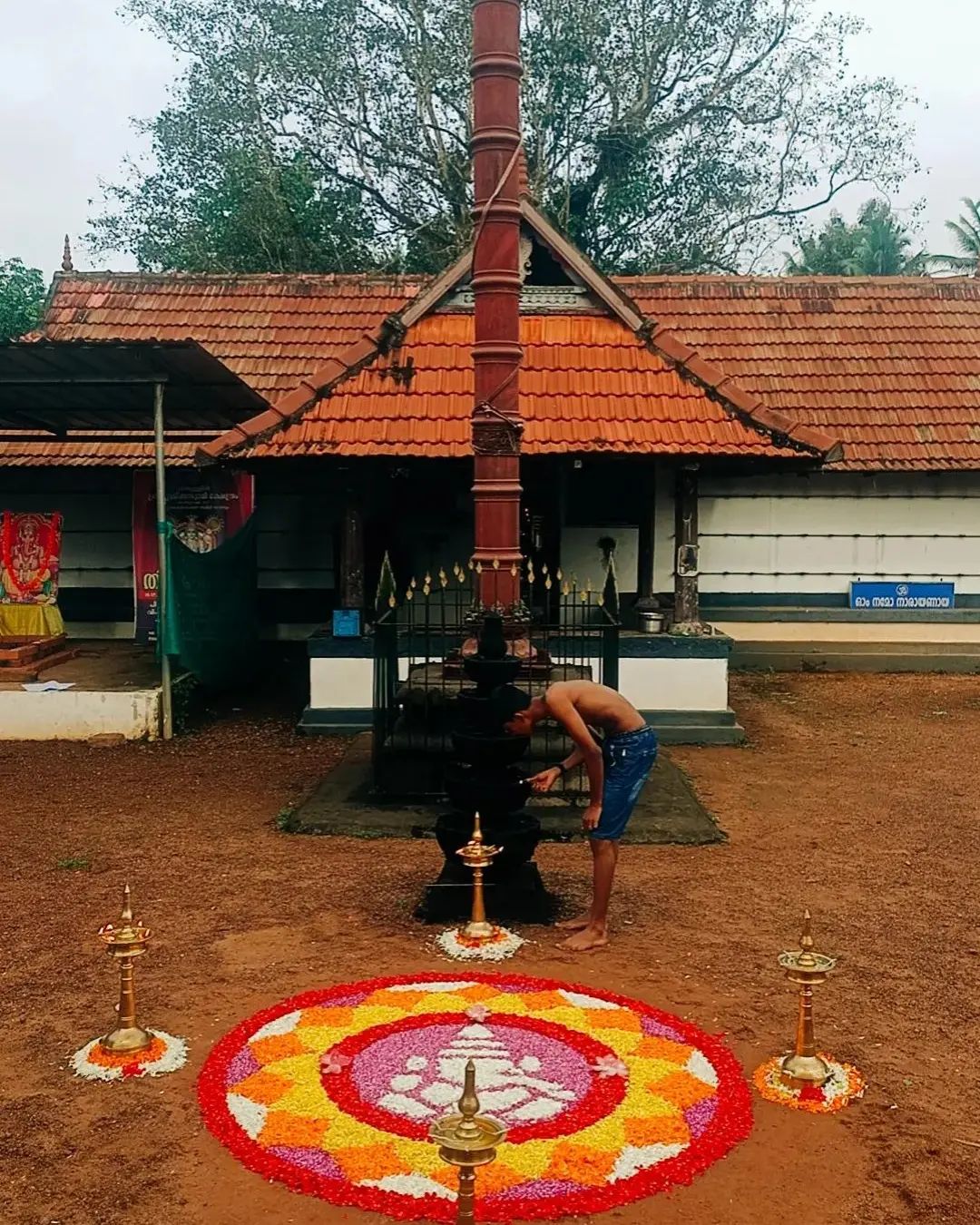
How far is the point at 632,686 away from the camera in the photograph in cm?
1120

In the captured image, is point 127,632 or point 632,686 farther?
point 127,632

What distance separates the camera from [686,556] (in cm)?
1166

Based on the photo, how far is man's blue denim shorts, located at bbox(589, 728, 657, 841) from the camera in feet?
18.6

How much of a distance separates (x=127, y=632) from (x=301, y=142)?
524 inches

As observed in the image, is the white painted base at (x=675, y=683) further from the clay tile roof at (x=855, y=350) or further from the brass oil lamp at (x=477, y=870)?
the brass oil lamp at (x=477, y=870)

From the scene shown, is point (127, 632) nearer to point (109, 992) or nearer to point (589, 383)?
point (589, 383)

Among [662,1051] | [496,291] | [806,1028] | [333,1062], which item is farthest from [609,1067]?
[496,291]

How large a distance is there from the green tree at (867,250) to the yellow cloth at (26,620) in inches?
1210

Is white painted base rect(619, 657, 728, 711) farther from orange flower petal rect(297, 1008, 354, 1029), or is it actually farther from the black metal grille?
orange flower petal rect(297, 1008, 354, 1029)

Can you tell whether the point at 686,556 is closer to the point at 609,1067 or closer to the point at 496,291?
the point at 496,291

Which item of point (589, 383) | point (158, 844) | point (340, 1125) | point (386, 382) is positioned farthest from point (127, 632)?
point (340, 1125)

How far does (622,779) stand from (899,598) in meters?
10.5

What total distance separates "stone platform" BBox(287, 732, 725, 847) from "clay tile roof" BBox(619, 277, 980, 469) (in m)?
7.63

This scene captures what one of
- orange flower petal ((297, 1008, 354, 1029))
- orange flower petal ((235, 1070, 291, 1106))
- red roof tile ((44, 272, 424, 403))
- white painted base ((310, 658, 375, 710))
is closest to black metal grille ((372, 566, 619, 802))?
white painted base ((310, 658, 375, 710))
